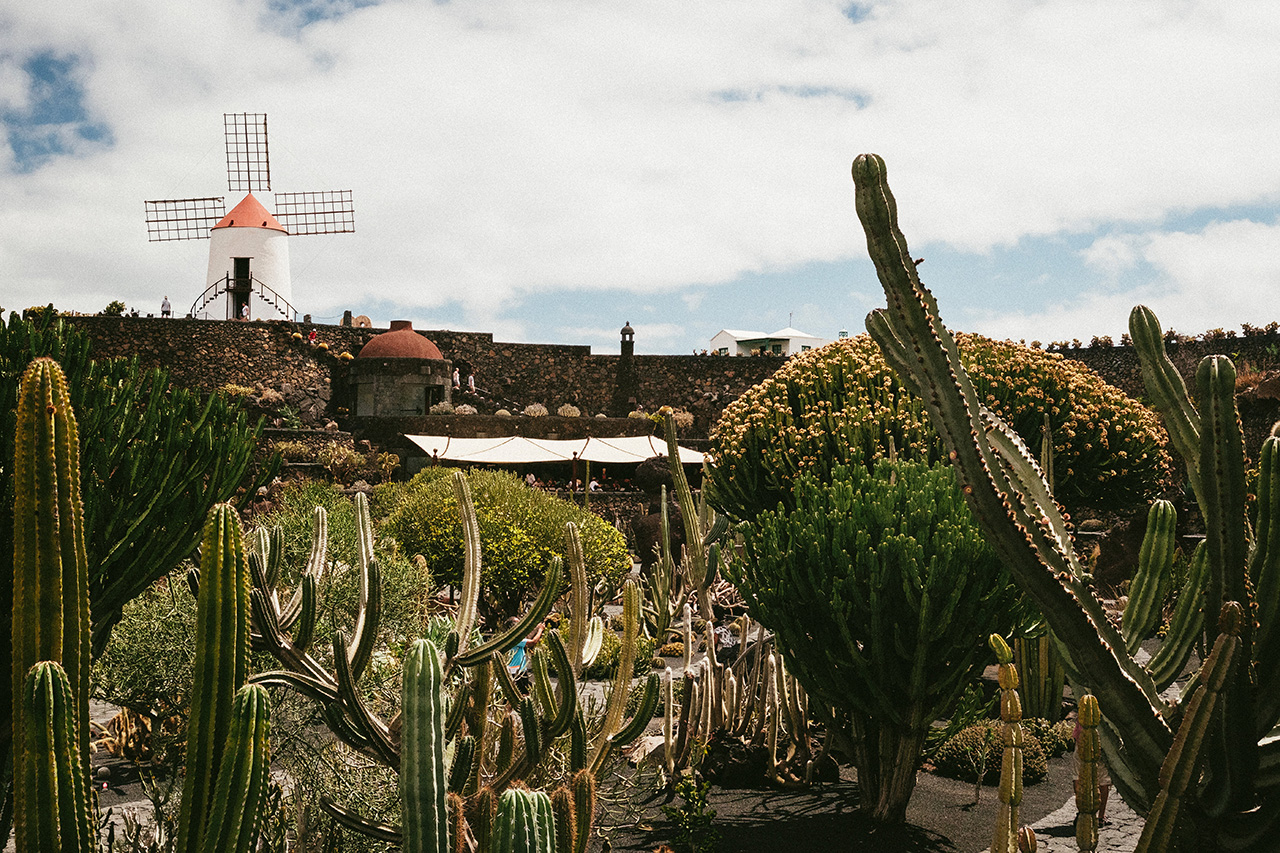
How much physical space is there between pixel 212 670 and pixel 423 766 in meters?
0.49

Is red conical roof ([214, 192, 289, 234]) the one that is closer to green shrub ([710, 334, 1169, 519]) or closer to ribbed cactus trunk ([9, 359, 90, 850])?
green shrub ([710, 334, 1169, 519])

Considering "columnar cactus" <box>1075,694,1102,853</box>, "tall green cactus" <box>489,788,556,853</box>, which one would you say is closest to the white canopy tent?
"columnar cactus" <box>1075,694,1102,853</box>

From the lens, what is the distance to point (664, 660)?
922 cm

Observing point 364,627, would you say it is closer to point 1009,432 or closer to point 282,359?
point 1009,432

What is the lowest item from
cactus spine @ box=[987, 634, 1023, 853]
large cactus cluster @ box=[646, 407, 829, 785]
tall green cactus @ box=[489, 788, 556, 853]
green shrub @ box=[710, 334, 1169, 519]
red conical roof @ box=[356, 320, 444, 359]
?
large cactus cluster @ box=[646, 407, 829, 785]

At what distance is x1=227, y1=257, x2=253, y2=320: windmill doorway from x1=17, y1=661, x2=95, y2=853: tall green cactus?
35150 mm

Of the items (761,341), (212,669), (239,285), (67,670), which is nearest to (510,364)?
(239,285)

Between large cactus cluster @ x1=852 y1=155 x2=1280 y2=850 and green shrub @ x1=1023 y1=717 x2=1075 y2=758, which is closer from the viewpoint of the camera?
large cactus cluster @ x1=852 y1=155 x2=1280 y2=850

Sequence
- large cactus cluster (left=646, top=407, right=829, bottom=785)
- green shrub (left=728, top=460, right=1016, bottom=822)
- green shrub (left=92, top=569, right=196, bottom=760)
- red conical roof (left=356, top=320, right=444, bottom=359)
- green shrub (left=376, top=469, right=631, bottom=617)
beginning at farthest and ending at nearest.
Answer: red conical roof (left=356, top=320, right=444, bottom=359), green shrub (left=376, top=469, right=631, bottom=617), green shrub (left=92, top=569, right=196, bottom=760), large cactus cluster (left=646, top=407, right=829, bottom=785), green shrub (left=728, top=460, right=1016, bottom=822)

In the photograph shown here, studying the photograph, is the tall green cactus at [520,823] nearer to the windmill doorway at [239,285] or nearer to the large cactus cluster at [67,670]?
the large cactus cluster at [67,670]

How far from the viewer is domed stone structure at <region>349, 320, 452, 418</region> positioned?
1084 inches

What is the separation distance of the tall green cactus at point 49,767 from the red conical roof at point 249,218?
117ft

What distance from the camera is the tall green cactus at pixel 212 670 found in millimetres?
2113

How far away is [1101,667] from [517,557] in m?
7.40
